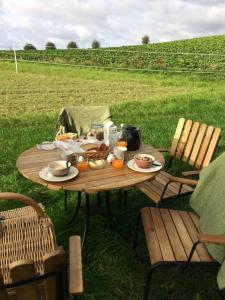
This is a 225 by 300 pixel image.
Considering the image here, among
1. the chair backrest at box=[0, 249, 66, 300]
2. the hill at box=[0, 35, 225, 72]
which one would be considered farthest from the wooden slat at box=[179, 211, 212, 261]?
the hill at box=[0, 35, 225, 72]

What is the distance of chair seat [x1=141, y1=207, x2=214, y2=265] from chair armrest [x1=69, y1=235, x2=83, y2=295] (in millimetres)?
666

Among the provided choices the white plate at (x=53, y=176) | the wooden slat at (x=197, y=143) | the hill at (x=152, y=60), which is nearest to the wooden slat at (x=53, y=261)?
the white plate at (x=53, y=176)

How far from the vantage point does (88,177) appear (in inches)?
106

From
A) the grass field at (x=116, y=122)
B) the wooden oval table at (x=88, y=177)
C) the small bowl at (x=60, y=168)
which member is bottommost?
the grass field at (x=116, y=122)

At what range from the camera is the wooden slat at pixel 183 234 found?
2398 mm

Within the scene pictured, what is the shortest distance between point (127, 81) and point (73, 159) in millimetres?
15031

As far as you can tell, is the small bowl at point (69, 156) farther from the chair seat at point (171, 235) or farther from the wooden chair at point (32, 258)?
the chair seat at point (171, 235)

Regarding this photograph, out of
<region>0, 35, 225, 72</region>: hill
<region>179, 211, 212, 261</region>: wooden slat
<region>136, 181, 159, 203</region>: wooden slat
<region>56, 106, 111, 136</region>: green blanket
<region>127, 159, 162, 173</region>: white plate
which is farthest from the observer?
<region>0, 35, 225, 72</region>: hill

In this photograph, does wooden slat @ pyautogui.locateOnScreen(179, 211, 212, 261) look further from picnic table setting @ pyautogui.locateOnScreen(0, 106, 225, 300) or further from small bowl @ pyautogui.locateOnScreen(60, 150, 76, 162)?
small bowl @ pyautogui.locateOnScreen(60, 150, 76, 162)

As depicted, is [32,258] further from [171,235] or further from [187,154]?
[187,154]

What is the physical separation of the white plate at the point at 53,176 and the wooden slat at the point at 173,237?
3.05ft

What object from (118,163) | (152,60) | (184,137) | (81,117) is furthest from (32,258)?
(152,60)

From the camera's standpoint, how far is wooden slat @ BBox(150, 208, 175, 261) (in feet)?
7.64

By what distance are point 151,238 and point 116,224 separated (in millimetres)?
1173
